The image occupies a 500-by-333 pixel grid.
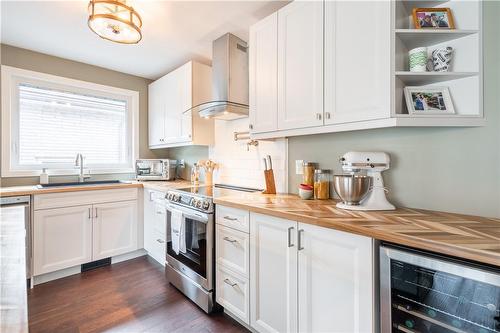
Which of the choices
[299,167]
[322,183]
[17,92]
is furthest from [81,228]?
[322,183]

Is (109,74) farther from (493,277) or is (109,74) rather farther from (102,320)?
(493,277)

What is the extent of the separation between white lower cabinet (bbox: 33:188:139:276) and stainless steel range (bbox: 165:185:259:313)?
2.73 feet

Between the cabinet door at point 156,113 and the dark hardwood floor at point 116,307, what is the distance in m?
1.77

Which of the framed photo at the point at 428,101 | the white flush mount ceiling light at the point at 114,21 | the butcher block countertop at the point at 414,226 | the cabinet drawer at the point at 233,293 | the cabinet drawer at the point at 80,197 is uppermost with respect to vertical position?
the white flush mount ceiling light at the point at 114,21

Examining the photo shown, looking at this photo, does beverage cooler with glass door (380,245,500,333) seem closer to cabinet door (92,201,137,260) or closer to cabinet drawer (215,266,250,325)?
cabinet drawer (215,266,250,325)

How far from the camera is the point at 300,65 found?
167 cm

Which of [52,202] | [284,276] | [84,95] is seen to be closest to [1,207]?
[52,202]

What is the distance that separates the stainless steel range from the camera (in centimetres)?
187

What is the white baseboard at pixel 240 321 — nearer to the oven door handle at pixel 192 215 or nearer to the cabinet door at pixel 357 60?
the oven door handle at pixel 192 215

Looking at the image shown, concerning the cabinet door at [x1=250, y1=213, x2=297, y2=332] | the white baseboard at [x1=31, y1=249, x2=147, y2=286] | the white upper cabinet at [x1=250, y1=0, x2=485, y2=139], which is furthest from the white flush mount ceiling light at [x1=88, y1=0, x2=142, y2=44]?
the white baseboard at [x1=31, y1=249, x2=147, y2=286]

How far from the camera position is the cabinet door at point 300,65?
158 centimetres

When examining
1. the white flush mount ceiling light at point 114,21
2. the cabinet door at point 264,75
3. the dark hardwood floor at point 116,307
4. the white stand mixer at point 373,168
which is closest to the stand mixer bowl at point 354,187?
the white stand mixer at point 373,168

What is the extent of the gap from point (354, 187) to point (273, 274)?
733 millimetres

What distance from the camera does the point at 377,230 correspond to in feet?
3.37
